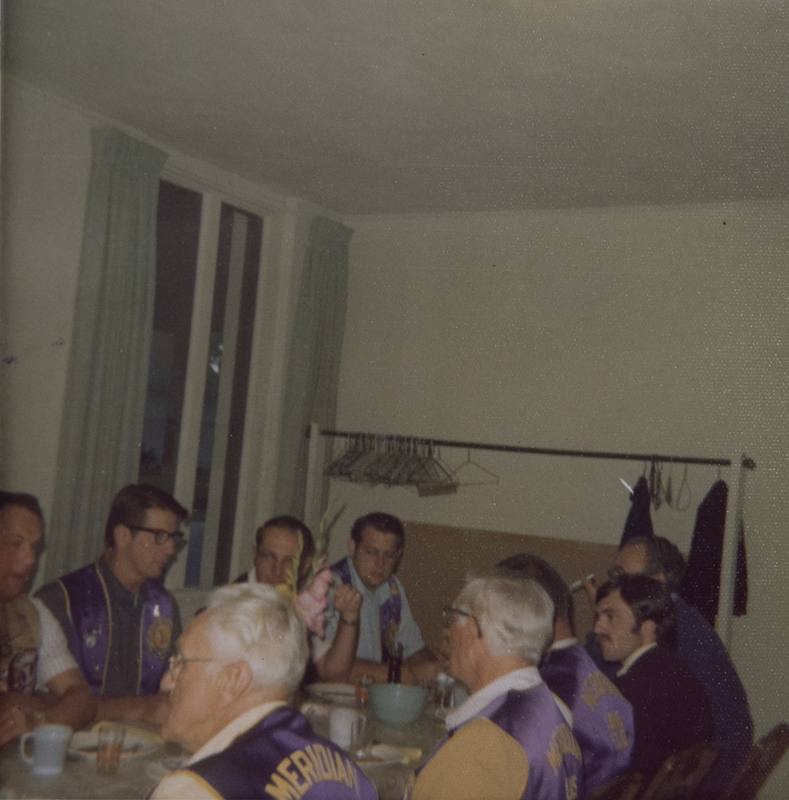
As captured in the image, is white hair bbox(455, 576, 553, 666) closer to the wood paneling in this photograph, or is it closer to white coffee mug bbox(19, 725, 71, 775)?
white coffee mug bbox(19, 725, 71, 775)

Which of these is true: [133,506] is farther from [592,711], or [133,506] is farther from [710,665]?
[710,665]

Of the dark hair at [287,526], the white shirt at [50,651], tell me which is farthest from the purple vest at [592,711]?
the white shirt at [50,651]

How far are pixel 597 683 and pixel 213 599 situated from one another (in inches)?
41.9

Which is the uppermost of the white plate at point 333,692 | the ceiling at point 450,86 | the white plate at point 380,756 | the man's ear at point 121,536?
the ceiling at point 450,86

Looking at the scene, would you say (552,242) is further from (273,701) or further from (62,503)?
(273,701)

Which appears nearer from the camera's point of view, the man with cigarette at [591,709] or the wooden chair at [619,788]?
the wooden chair at [619,788]

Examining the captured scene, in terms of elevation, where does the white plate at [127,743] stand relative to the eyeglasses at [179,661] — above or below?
below

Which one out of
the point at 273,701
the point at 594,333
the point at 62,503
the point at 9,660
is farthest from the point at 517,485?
the point at 273,701

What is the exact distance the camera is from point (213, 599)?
4.90 feet

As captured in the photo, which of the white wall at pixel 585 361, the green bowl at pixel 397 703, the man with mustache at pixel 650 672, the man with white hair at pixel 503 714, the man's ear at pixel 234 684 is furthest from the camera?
the white wall at pixel 585 361

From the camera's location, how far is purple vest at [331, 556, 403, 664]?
344 cm

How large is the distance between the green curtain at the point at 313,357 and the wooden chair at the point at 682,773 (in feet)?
9.25

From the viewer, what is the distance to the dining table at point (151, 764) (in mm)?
1654

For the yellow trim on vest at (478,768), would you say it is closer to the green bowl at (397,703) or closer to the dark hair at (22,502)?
the green bowl at (397,703)
